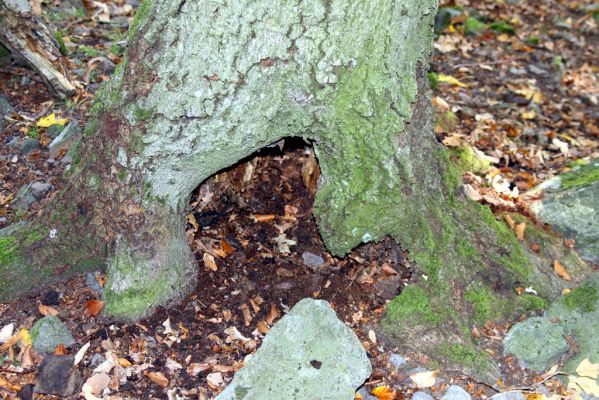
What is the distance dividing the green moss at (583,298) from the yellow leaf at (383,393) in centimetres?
119

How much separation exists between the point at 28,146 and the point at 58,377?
1.89 meters

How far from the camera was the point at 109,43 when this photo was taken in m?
5.48

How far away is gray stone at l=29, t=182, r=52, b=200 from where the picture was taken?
3844 mm

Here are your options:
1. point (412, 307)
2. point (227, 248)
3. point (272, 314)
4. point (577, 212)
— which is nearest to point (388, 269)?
point (412, 307)

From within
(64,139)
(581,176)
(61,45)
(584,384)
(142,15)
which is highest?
(142,15)

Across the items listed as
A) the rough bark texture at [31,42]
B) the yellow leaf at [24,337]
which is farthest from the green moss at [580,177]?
the rough bark texture at [31,42]

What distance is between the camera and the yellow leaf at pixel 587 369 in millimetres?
3307

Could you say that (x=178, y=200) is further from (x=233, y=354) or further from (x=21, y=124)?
(x=21, y=124)

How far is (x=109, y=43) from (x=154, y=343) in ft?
10.7

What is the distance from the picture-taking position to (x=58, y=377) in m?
2.90

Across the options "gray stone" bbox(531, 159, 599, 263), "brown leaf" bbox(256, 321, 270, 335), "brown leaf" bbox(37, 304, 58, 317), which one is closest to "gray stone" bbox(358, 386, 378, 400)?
"brown leaf" bbox(256, 321, 270, 335)

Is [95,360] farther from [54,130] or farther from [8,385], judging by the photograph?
[54,130]

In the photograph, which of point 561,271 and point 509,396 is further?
point 561,271

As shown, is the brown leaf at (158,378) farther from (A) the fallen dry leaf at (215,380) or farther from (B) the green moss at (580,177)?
(B) the green moss at (580,177)
